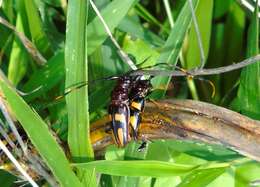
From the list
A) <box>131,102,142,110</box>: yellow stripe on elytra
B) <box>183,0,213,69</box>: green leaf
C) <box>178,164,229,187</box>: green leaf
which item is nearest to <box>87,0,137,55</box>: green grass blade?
<box>131,102,142,110</box>: yellow stripe on elytra

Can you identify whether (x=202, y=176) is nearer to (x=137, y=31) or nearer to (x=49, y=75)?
(x=49, y=75)

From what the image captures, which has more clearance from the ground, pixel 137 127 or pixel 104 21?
pixel 104 21

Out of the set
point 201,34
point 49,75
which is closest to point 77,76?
point 49,75

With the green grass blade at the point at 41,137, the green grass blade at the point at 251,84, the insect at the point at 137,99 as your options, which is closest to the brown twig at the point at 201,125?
the insect at the point at 137,99

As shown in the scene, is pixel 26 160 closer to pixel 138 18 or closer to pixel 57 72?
pixel 57 72

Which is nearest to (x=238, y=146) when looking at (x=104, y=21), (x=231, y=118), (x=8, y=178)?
(x=231, y=118)

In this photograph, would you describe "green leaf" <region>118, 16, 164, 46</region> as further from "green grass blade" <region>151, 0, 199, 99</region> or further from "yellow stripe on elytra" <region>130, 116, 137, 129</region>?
"yellow stripe on elytra" <region>130, 116, 137, 129</region>

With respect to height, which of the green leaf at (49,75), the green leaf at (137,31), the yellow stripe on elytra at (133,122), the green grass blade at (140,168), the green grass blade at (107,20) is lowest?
the green grass blade at (140,168)

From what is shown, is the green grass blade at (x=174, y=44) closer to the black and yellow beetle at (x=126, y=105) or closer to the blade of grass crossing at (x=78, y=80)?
the black and yellow beetle at (x=126, y=105)
